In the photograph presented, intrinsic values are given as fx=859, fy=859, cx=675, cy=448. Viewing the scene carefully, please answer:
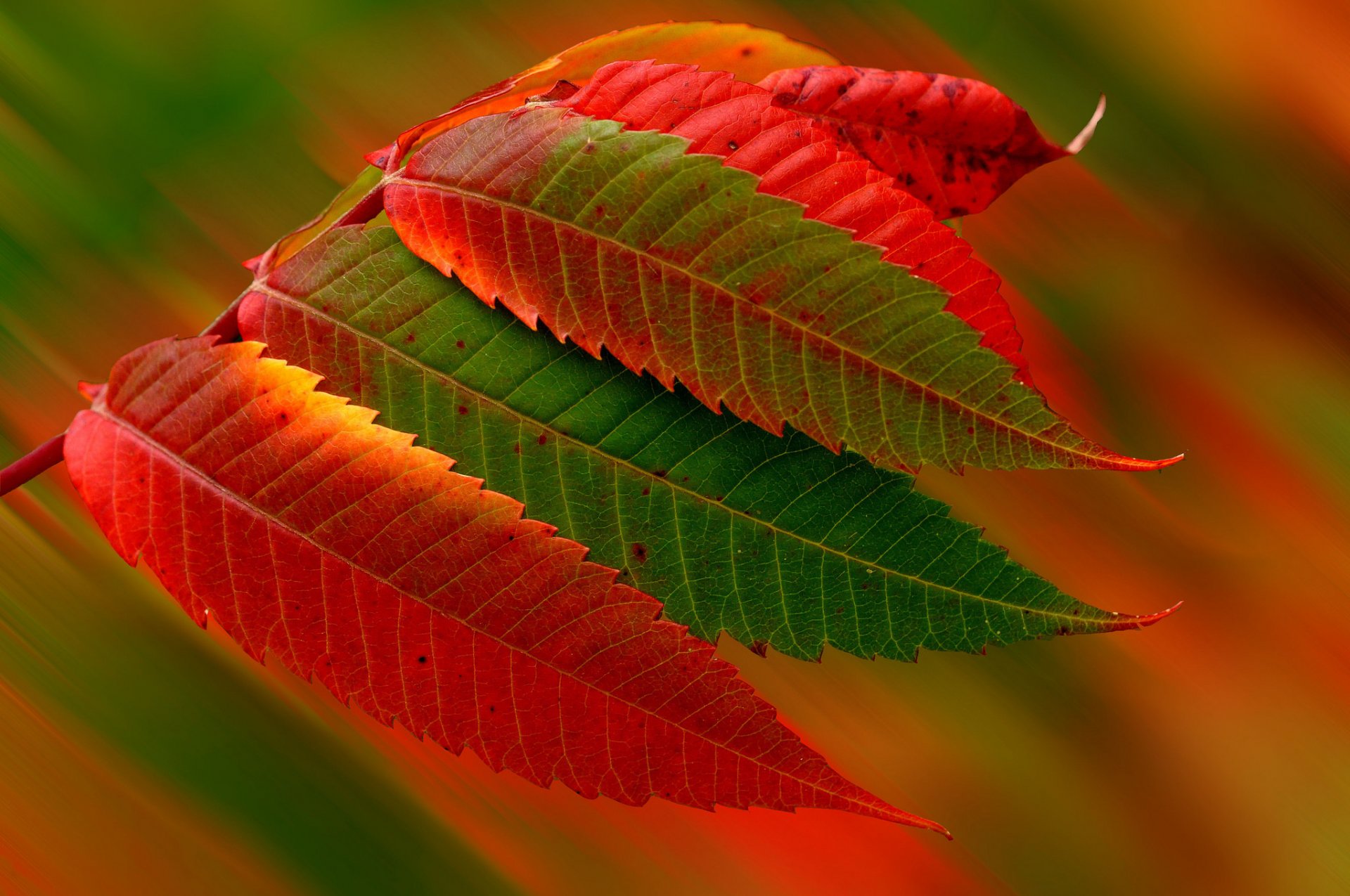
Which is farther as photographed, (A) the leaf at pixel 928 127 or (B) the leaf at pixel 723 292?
(A) the leaf at pixel 928 127

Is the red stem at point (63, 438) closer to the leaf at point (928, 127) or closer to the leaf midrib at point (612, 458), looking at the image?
the leaf midrib at point (612, 458)

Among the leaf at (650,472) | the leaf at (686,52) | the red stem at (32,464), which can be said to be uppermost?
the leaf at (686,52)

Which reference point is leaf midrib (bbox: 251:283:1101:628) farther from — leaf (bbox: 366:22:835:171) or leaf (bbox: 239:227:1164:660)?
leaf (bbox: 366:22:835:171)

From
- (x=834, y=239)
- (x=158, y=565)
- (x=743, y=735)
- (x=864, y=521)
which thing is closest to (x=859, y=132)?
(x=834, y=239)

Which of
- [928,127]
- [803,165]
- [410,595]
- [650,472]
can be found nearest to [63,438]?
[410,595]

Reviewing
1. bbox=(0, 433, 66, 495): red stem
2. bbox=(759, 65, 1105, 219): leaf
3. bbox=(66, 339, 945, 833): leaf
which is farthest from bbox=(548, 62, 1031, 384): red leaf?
bbox=(0, 433, 66, 495): red stem

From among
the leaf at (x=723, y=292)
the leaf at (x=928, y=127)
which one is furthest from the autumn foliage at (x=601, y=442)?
the leaf at (x=928, y=127)

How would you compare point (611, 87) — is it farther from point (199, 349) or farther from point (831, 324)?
point (199, 349)

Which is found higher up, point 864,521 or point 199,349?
point 199,349
